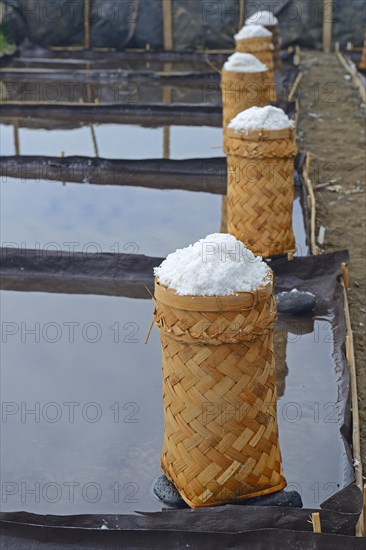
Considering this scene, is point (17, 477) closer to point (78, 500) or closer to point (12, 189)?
point (78, 500)

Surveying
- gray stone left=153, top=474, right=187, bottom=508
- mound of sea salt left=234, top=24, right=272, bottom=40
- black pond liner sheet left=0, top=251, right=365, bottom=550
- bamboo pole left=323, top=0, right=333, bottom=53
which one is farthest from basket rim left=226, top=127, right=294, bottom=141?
bamboo pole left=323, top=0, right=333, bottom=53

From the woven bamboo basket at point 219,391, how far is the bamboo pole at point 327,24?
52.6 feet

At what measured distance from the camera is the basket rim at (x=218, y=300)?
10.2ft

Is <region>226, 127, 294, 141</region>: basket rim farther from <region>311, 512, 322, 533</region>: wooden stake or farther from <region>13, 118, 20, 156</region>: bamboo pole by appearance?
<region>13, 118, 20, 156</region>: bamboo pole

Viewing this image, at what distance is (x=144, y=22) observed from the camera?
18797 millimetres

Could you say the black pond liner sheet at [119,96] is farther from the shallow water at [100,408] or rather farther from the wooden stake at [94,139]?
the shallow water at [100,408]

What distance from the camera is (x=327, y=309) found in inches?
223

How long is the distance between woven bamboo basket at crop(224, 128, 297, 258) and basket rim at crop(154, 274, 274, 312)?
3016mm

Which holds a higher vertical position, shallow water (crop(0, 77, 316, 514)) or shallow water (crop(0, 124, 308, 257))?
shallow water (crop(0, 124, 308, 257))

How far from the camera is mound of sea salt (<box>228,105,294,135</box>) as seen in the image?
6016 mm

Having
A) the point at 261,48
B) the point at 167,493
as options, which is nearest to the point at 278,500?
the point at 167,493

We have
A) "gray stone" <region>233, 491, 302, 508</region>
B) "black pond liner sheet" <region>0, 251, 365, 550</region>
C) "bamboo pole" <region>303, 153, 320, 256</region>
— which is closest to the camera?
"black pond liner sheet" <region>0, 251, 365, 550</region>

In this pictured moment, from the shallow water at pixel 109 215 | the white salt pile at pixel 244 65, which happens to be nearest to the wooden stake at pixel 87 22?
the shallow water at pixel 109 215

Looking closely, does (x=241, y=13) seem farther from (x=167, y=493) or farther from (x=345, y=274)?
(x=167, y=493)
